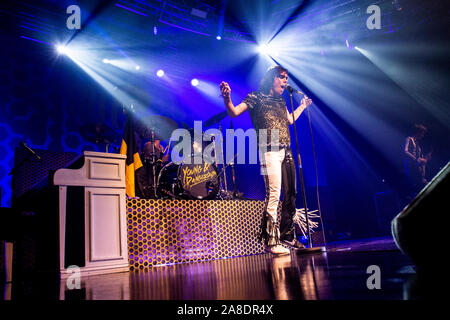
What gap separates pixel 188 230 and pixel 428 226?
3.28 metres

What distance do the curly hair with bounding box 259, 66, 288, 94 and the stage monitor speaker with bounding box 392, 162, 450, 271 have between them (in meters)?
2.98

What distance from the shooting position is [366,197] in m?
7.65

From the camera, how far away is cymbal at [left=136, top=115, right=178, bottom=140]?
6387 millimetres

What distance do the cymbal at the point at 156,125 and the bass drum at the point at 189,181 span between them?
1.21 m

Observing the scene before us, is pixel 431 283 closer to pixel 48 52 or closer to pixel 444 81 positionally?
pixel 444 81

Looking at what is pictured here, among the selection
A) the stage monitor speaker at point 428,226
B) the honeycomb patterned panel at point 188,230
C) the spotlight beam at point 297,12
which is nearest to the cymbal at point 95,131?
the honeycomb patterned panel at point 188,230

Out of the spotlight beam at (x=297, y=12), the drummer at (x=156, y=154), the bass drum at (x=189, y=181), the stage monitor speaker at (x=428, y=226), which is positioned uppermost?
the spotlight beam at (x=297, y=12)

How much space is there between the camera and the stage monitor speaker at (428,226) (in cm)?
92

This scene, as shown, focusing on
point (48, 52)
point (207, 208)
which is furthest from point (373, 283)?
point (48, 52)

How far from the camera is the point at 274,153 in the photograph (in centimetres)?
356

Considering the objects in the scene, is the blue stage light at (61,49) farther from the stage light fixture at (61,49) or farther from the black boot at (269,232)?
the black boot at (269,232)

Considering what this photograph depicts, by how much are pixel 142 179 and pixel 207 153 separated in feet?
6.87

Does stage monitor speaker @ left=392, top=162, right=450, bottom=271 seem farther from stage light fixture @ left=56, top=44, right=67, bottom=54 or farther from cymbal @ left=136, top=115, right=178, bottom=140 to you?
stage light fixture @ left=56, top=44, right=67, bottom=54

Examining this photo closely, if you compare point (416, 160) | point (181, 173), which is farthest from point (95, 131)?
point (416, 160)
